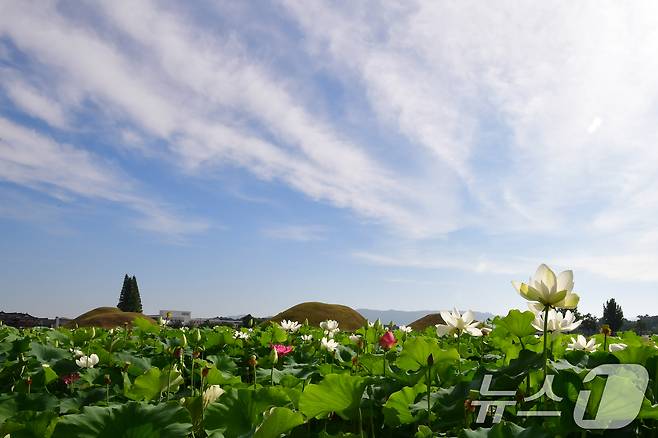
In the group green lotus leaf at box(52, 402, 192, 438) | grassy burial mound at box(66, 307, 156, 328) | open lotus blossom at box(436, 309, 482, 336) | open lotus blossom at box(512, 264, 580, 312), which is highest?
grassy burial mound at box(66, 307, 156, 328)

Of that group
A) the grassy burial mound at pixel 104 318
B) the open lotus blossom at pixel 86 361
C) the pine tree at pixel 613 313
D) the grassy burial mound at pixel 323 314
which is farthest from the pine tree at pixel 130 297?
the open lotus blossom at pixel 86 361

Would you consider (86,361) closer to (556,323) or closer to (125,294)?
(556,323)

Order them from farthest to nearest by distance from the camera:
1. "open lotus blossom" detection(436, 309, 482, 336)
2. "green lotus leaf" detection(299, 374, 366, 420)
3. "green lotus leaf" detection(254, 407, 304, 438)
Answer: "open lotus blossom" detection(436, 309, 482, 336), "green lotus leaf" detection(299, 374, 366, 420), "green lotus leaf" detection(254, 407, 304, 438)

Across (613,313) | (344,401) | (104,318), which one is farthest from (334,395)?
(613,313)

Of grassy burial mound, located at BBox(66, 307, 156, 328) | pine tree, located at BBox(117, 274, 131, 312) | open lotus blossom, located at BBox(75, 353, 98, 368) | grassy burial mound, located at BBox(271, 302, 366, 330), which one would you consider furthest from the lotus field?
pine tree, located at BBox(117, 274, 131, 312)

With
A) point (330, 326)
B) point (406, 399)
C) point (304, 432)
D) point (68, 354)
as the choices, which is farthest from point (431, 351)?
point (68, 354)

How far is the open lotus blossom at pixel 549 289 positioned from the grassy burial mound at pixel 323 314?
1831cm

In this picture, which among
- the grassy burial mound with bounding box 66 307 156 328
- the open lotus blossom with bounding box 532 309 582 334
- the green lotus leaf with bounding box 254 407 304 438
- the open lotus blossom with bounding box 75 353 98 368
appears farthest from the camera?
the grassy burial mound with bounding box 66 307 156 328

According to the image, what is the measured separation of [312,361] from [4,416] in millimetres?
2114

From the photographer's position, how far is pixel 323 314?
2162 centimetres

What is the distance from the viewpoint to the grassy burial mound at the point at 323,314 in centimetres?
2059

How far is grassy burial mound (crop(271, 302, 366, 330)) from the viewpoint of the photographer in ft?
67.6

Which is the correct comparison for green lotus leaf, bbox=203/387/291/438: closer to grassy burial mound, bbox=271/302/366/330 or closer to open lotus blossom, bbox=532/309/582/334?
open lotus blossom, bbox=532/309/582/334

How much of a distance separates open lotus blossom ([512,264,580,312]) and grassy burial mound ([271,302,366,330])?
18.3 meters
